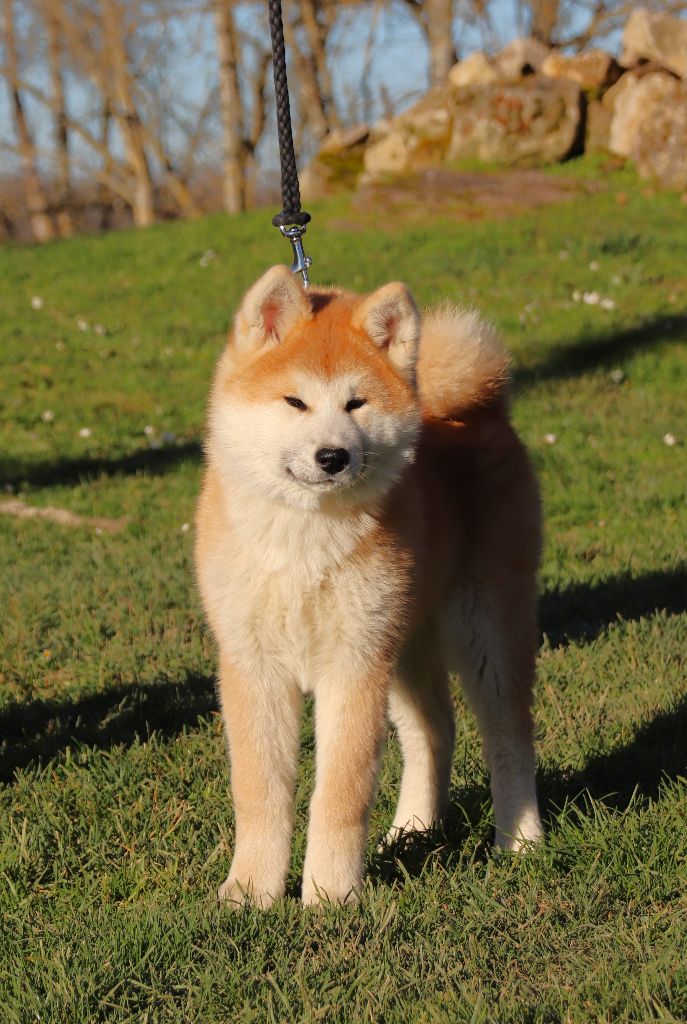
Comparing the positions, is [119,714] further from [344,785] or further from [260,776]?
[344,785]

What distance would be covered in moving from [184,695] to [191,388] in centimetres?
569

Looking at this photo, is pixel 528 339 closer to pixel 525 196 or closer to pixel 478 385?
pixel 525 196

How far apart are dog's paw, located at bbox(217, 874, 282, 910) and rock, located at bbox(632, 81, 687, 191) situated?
11.8 meters

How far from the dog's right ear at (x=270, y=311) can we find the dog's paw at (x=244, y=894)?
1474 mm

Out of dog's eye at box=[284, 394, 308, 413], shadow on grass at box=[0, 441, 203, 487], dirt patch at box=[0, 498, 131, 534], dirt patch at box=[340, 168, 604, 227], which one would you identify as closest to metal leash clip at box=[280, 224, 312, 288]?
dog's eye at box=[284, 394, 308, 413]

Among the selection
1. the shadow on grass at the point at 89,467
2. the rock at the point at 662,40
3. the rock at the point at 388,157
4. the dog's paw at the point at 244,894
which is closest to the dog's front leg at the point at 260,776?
the dog's paw at the point at 244,894

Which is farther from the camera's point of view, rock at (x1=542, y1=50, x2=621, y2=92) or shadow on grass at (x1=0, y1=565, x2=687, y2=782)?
rock at (x1=542, y1=50, x2=621, y2=92)

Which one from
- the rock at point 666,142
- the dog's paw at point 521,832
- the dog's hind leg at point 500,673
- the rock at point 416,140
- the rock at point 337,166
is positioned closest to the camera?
the dog's paw at point 521,832

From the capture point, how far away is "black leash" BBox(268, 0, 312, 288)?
3621 millimetres

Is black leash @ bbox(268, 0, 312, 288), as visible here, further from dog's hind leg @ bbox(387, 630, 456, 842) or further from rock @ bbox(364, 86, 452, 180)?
rock @ bbox(364, 86, 452, 180)

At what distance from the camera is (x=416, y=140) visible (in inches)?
565

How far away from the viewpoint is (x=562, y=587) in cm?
564

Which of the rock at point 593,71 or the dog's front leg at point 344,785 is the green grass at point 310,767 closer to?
the dog's front leg at point 344,785

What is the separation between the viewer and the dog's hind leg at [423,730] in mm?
3631
